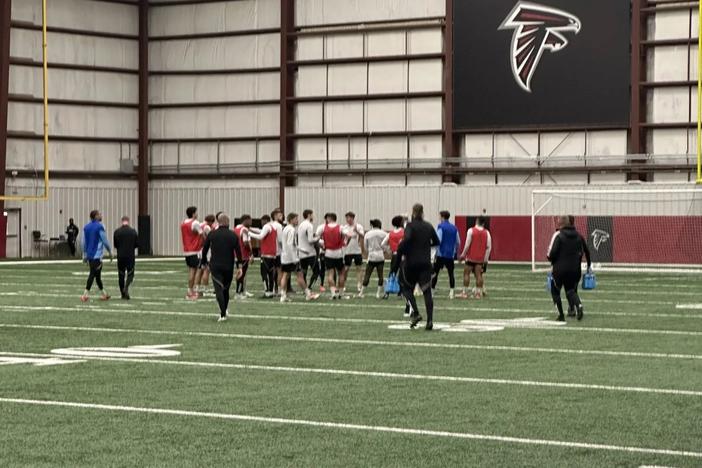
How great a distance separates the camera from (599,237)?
155 feet

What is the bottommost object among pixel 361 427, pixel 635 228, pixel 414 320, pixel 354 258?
pixel 361 427

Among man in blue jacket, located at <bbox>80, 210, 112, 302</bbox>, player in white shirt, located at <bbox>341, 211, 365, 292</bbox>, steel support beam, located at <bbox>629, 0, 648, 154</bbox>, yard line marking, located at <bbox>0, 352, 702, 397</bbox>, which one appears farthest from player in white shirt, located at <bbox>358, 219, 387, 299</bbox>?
steel support beam, located at <bbox>629, 0, 648, 154</bbox>

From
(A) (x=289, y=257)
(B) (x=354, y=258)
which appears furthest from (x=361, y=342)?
(B) (x=354, y=258)

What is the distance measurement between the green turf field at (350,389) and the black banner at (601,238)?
20321 millimetres

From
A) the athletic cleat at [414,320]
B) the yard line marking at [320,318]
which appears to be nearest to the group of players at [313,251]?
the yard line marking at [320,318]

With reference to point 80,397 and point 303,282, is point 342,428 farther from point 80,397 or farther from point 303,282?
point 303,282

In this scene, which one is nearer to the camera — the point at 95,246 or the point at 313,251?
the point at 95,246

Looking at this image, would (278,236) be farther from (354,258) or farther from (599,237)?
(599,237)

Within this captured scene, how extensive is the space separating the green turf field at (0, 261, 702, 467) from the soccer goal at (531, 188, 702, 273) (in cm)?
1966

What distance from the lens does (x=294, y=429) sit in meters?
11.7

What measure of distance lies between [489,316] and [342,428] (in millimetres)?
Result: 13377

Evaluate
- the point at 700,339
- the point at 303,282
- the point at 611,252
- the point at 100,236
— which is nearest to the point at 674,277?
the point at 611,252

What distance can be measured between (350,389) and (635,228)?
33783 millimetres

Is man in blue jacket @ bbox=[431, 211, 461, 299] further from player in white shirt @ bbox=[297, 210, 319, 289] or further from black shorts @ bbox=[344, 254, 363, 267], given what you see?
player in white shirt @ bbox=[297, 210, 319, 289]
